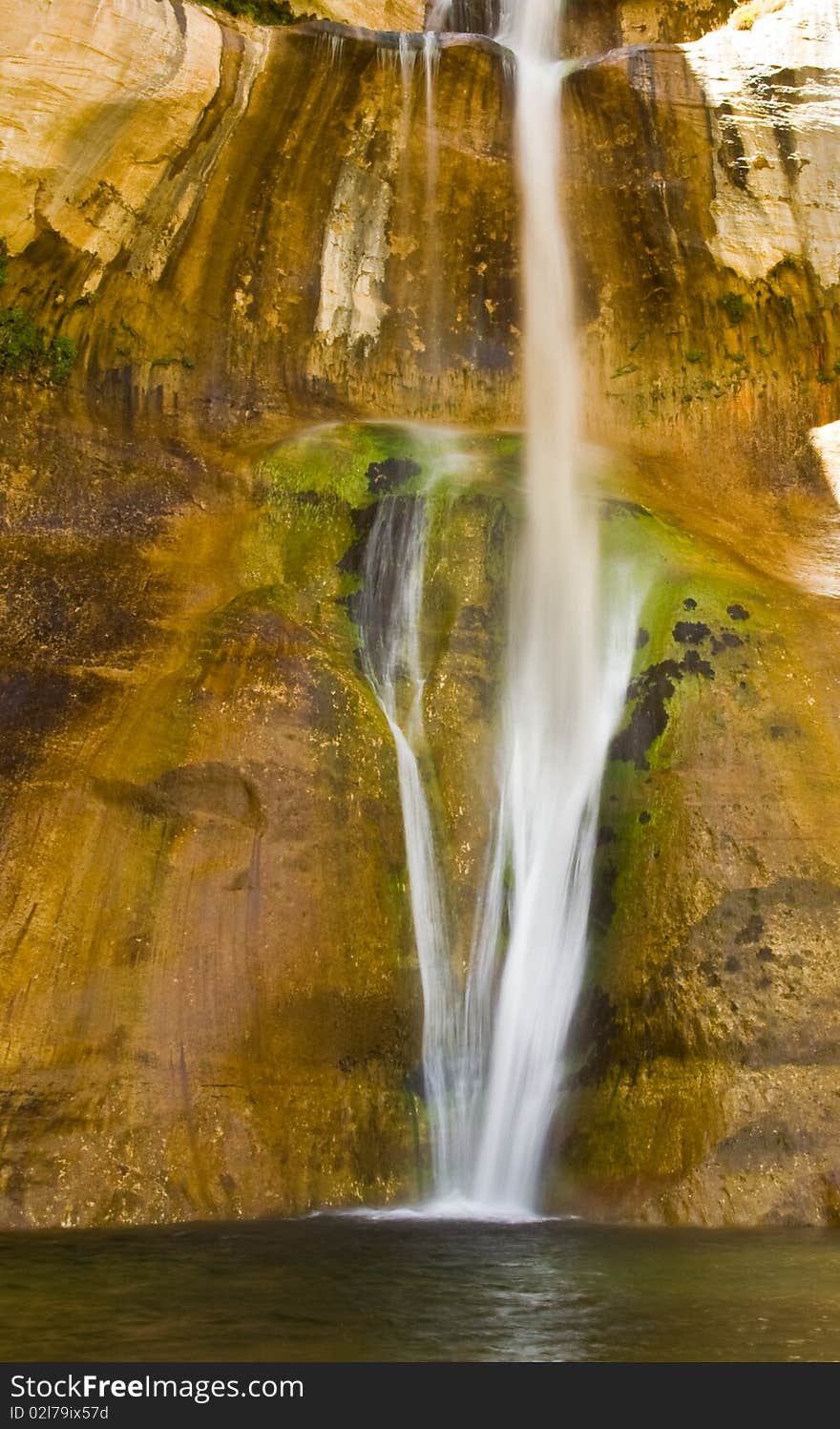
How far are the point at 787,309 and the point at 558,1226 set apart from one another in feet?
42.9

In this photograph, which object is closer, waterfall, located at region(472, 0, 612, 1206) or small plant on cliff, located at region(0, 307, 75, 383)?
waterfall, located at region(472, 0, 612, 1206)

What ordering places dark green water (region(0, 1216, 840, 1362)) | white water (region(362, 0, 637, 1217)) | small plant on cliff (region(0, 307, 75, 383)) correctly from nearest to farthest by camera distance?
dark green water (region(0, 1216, 840, 1362)) → white water (region(362, 0, 637, 1217)) → small plant on cliff (region(0, 307, 75, 383))

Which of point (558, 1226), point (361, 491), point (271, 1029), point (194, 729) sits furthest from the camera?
point (361, 491)

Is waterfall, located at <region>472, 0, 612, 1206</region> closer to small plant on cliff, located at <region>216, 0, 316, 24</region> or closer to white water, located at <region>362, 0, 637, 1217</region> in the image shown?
white water, located at <region>362, 0, 637, 1217</region>

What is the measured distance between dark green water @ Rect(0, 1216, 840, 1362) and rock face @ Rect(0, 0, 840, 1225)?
1097mm

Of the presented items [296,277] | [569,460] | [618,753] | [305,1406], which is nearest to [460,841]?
[618,753]

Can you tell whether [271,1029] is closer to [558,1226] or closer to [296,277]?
[558,1226]

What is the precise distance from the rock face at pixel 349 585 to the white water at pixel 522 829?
0.84 feet

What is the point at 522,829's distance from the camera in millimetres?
12461

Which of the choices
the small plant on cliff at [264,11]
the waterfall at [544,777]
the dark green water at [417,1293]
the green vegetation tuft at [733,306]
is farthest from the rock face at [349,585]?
the dark green water at [417,1293]

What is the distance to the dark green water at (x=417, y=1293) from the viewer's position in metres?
6.33

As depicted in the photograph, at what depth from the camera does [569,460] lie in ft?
52.7

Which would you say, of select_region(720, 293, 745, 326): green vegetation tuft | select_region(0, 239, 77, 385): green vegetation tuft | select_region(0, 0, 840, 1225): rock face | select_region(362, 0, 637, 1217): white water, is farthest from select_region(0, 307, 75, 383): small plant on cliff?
select_region(720, 293, 745, 326): green vegetation tuft

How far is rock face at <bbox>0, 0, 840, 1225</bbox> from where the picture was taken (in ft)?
34.7
